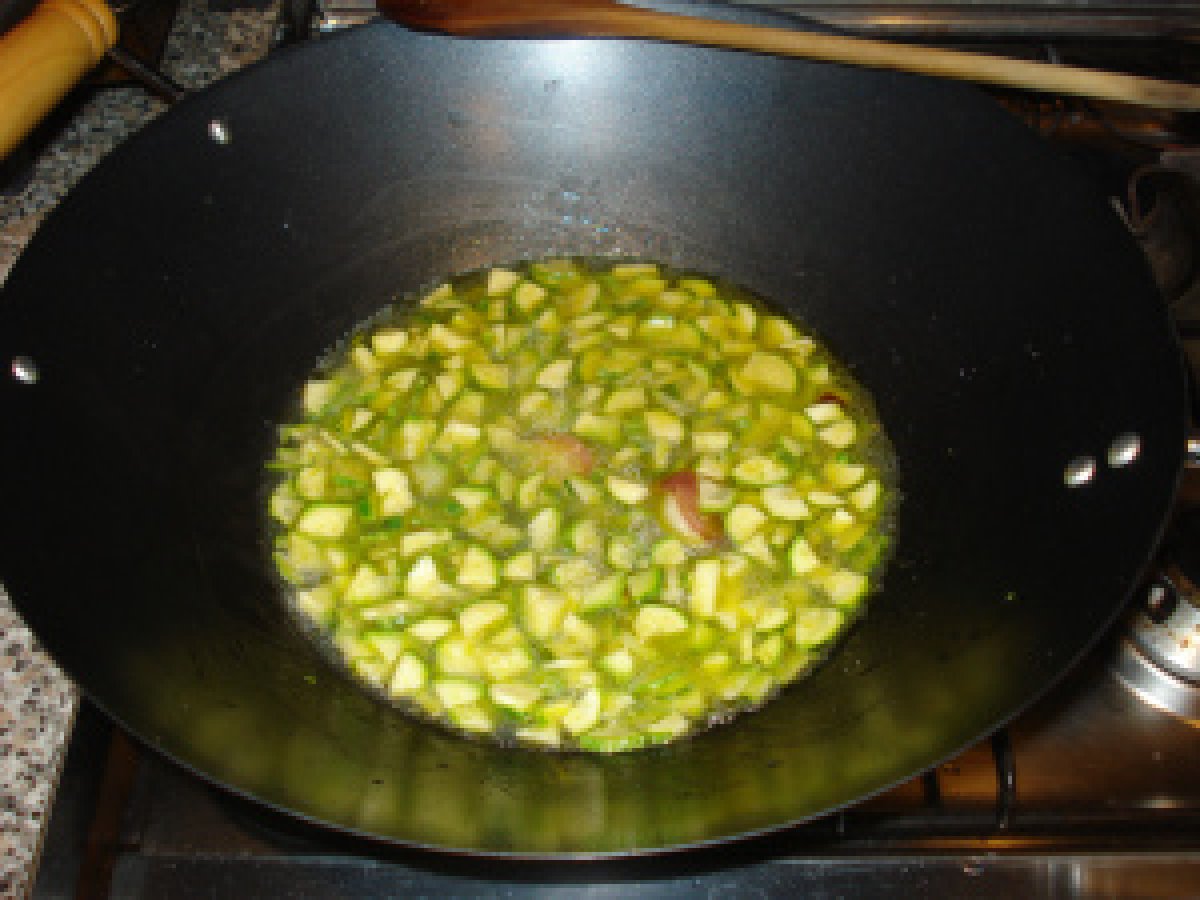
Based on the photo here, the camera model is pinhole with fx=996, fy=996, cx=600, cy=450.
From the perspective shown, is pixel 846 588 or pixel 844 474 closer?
pixel 846 588

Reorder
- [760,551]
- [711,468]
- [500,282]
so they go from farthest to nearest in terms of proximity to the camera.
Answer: [500,282], [711,468], [760,551]

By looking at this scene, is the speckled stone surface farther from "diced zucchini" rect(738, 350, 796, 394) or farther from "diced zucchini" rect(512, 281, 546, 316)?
"diced zucchini" rect(738, 350, 796, 394)

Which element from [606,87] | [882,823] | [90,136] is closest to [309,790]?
[882,823]

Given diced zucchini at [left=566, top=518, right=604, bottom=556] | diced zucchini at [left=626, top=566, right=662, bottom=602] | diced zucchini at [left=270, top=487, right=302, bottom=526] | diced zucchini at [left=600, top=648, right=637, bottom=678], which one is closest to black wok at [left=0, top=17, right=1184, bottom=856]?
diced zucchini at [left=270, top=487, right=302, bottom=526]

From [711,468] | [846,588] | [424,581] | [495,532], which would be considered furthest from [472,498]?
[846,588]

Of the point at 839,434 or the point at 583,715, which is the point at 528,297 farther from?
the point at 583,715

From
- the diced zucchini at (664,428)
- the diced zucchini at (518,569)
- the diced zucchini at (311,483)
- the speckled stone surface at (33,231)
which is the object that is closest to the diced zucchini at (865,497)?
the diced zucchini at (664,428)

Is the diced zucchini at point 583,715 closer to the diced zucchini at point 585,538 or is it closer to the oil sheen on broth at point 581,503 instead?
the oil sheen on broth at point 581,503
